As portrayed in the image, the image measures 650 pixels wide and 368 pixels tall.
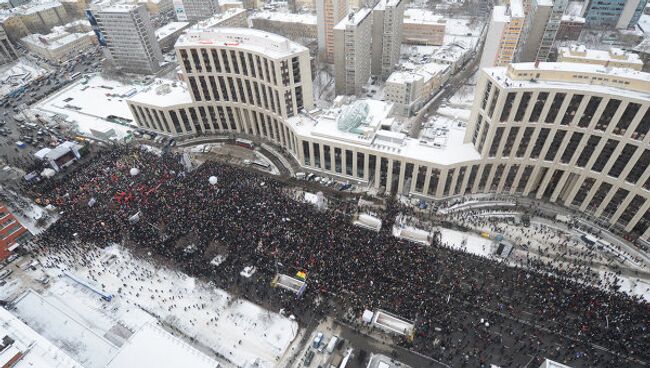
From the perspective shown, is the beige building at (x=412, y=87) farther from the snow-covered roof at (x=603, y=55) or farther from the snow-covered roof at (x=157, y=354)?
the snow-covered roof at (x=157, y=354)

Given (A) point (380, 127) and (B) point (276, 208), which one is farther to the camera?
(A) point (380, 127)

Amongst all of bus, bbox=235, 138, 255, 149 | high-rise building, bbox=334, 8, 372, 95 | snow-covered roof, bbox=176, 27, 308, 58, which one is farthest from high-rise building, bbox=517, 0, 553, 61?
bus, bbox=235, 138, 255, 149

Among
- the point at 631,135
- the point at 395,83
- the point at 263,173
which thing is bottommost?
the point at 263,173

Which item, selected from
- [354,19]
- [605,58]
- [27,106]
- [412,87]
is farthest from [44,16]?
[605,58]

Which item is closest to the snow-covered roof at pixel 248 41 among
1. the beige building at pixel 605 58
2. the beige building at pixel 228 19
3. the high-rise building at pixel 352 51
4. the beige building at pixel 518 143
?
the beige building at pixel 518 143

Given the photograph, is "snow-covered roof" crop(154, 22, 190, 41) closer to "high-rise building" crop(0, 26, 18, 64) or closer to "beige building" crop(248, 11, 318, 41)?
"beige building" crop(248, 11, 318, 41)

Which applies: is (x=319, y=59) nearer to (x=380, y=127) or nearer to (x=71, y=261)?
(x=380, y=127)

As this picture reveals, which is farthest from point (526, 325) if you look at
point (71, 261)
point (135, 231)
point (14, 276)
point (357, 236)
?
point (14, 276)
